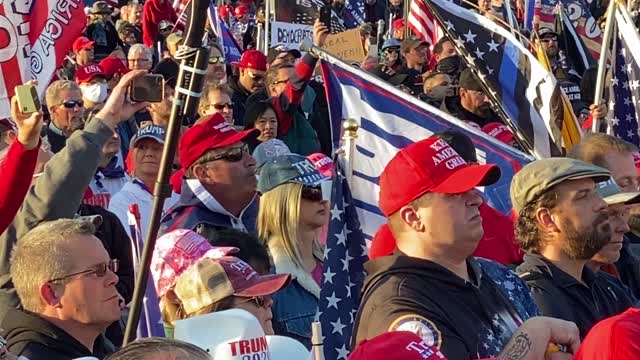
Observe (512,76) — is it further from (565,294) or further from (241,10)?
(241,10)

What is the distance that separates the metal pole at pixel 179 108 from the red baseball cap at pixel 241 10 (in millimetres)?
15554

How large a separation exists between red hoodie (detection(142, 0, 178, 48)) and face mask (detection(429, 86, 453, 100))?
4234mm

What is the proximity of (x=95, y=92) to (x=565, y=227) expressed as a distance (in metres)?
5.53

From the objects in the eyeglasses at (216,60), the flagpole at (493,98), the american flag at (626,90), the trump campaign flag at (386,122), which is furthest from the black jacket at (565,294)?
the eyeglasses at (216,60)

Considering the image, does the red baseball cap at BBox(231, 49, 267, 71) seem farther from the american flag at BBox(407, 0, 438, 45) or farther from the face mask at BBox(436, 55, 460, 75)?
the american flag at BBox(407, 0, 438, 45)

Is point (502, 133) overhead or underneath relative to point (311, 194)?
underneath

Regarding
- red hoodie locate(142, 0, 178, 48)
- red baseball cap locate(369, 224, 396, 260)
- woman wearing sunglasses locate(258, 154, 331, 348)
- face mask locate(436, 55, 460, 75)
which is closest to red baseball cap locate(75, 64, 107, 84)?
face mask locate(436, 55, 460, 75)

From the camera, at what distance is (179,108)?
443 cm

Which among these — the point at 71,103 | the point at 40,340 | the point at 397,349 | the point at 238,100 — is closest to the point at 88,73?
the point at 238,100

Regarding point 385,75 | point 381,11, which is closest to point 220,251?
point 385,75

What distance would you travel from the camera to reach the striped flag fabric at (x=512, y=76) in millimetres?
7863

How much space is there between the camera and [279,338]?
13.5ft

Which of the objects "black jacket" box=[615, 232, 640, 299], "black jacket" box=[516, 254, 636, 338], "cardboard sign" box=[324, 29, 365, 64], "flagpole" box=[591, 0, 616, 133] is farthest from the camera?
"cardboard sign" box=[324, 29, 365, 64]

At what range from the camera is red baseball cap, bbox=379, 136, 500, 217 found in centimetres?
480
